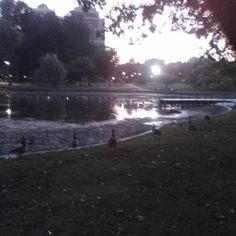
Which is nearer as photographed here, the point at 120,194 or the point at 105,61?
the point at 120,194

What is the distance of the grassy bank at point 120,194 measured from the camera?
6508 millimetres

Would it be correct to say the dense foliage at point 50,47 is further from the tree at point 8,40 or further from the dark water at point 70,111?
the dark water at point 70,111

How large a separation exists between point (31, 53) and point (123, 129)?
61.0 m

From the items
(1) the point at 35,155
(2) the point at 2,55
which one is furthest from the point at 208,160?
(2) the point at 2,55

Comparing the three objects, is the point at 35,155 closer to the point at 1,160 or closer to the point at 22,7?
the point at 1,160

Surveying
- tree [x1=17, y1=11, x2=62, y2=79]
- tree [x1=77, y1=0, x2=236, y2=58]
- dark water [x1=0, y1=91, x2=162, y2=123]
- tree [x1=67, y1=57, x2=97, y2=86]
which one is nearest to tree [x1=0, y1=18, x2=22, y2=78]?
tree [x1=17, y1=11, x2=62, y2=79]

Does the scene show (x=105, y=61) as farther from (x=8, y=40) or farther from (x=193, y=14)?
(x=193, y=14)

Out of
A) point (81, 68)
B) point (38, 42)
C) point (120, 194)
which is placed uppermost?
point (38, 42)

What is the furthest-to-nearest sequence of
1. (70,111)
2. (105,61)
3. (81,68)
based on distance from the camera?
(105,61) → (81,68) → (70,111)

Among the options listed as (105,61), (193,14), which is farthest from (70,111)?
(105,61)

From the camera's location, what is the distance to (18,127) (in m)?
24.5

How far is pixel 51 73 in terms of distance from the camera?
230ft

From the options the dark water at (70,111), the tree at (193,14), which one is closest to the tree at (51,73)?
the dark water at (70,111)

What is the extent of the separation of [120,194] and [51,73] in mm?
63477
